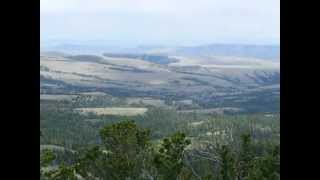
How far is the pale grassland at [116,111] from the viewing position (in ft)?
5.21

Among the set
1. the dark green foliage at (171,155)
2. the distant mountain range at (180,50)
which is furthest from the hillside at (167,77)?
the dark green foliage at (171,155)

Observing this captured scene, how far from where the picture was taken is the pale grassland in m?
1.59

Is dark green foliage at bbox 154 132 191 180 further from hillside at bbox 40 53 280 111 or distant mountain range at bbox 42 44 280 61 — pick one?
distant mountain range at bbox 42 44 280 61

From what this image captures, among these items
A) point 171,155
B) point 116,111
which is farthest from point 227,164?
point 116,111

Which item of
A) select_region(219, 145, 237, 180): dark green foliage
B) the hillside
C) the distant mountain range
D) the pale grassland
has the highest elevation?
the distant mountain range

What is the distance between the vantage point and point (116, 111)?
163cm

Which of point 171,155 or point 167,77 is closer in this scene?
point 171,155

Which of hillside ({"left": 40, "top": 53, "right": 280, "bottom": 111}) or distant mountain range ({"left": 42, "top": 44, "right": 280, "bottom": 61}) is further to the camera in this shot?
distant mountain range ({"left": 42, "top": 44, "right": 280, "bottom": 61})

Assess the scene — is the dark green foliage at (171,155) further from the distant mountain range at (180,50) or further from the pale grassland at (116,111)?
the distant mountain range at (180,50)

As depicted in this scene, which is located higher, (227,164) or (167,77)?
(167,77)

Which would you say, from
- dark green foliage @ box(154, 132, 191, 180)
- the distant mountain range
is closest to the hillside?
the distant mountain range

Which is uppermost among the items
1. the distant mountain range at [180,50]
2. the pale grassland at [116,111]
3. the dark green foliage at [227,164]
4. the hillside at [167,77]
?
the distant mountain range at [180,50]

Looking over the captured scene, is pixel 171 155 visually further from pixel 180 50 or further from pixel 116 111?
pixel 180 50
